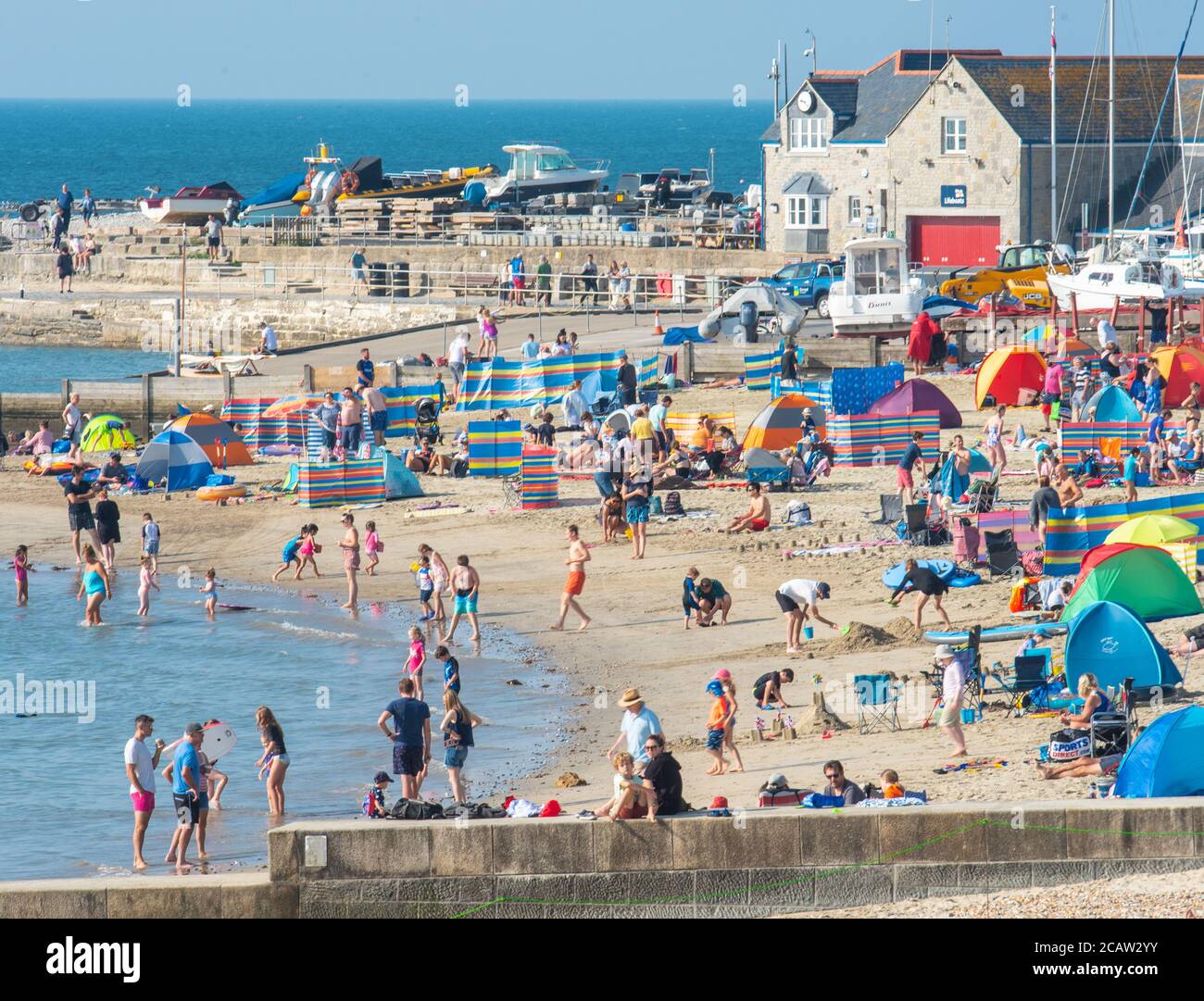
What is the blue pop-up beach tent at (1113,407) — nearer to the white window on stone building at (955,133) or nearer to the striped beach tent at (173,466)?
the striped beach tent at (173,466)

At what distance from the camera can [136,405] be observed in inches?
1419

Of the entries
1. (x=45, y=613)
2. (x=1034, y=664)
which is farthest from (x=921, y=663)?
(x=45, y=613)

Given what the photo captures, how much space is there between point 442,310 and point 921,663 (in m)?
29.9

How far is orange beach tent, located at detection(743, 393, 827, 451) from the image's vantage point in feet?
93.3

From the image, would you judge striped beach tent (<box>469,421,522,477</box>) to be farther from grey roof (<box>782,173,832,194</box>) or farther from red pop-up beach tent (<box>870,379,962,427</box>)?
grey roof (<box>782,173,832,194</box>)

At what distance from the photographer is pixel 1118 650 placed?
15875mm

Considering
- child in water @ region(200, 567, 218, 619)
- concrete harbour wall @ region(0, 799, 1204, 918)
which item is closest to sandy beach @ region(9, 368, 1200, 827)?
child in water @ region(200, 567, 218, 619)

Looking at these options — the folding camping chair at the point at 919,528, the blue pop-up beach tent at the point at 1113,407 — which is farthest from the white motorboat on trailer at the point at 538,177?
the folding camping chair at the point at 919,528

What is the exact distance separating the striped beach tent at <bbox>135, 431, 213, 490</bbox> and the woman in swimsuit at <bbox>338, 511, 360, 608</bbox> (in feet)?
23.3

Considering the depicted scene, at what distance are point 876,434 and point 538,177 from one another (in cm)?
3953

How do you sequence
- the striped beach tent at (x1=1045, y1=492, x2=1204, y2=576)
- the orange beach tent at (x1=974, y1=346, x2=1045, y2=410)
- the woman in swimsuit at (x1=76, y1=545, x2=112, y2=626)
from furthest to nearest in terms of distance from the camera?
1. the orange beach tent at (x1=974, y1=346, x2=1045, y2=410)
2. the woman in swimsuit at (x1=76, y1=545, x2=112, y2=626)
3. the striped beach tent at (x1=1045, y1=492, x2=1204, y2=576)

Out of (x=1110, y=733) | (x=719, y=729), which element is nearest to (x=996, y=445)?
(x=719, y=729)

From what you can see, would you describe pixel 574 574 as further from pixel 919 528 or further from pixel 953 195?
Answer: pixel 953 195
